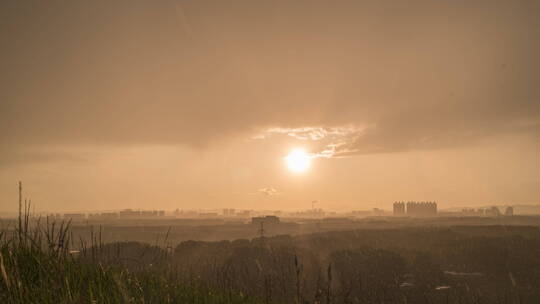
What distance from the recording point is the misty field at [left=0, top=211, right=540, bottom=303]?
4.67m

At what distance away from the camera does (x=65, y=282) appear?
4.18 metres

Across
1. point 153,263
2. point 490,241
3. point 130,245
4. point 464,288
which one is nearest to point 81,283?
point 153,263

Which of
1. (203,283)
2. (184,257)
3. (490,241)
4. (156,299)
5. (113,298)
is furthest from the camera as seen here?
(490,241)

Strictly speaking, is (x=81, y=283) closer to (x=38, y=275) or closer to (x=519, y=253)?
(x=38, y=275)

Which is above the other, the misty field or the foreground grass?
the foreground grass

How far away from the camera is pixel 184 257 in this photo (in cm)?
5509

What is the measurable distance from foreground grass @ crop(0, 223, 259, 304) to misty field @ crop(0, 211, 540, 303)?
2 cm

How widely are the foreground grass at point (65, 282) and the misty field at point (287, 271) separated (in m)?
0.02

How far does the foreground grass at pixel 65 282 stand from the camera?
152 inches

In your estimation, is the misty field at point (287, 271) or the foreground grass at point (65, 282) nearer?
the foreground grass at point (65, 282)

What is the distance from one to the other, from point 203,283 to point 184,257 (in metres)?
51.8

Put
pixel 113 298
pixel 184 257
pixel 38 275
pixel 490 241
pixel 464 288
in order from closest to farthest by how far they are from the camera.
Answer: pixel 113 298, pixel 38 275, pixel 464 288, pixel 184 257, pixel 490 241

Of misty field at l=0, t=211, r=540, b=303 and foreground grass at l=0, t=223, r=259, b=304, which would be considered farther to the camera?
misty field at l=0, t=211, r=540, b=303

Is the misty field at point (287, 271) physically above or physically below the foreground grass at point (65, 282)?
below
